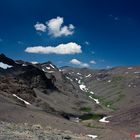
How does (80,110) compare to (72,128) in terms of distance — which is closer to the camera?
(72,128)

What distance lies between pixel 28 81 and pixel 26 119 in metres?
117

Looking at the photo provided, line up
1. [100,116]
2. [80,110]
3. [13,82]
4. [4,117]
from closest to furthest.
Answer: [4,117]
[13,82]
[100,116]
[80,110]

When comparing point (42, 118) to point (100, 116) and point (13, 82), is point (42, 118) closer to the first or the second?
point (13, 82)

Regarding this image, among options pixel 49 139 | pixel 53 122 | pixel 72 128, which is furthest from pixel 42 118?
pixel 49 139

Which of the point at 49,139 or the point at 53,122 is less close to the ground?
the point at 53,122

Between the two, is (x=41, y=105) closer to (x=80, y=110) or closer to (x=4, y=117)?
(x=80, y=110)

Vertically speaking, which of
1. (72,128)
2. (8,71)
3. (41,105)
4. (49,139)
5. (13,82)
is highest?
(8,71)

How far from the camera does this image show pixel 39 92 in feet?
653

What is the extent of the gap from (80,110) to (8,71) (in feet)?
135

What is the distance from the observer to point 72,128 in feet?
276

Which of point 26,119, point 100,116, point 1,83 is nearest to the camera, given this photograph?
point 26,119

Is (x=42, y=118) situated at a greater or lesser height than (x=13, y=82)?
lesser

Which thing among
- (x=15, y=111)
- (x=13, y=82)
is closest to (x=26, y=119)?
(x=15, y=111)

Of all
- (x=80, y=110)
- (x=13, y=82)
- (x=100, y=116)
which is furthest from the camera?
(x=80, y=110)
